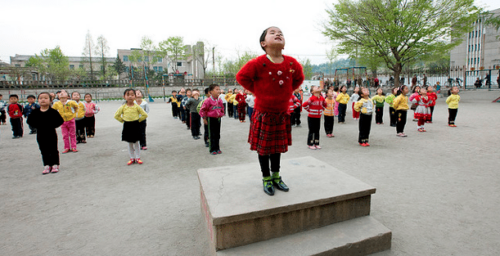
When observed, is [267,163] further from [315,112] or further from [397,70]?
[397,70]

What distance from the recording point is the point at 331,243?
273 cm

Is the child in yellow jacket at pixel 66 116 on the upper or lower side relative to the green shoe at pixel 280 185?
upper

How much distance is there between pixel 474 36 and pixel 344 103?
6496 cm

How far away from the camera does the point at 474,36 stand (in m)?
57.4

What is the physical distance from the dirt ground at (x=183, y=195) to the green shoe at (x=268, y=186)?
0.26 ft

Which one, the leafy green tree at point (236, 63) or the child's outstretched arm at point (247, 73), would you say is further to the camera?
the leafy green tree at point (236, 63)

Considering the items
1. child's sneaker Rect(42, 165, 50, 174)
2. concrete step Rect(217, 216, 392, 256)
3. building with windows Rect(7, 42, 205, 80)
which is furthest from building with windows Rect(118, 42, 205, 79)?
concrete step Rect(217, 216, 392, 256)

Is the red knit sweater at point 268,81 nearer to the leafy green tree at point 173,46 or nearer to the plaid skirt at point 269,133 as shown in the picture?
the plaid skirt at point 269,133

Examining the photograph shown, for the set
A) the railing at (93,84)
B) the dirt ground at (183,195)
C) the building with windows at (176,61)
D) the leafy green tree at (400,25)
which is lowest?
the dirt ground at (183,195)

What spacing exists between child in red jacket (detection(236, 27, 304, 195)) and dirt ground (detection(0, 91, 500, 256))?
1.65 ft

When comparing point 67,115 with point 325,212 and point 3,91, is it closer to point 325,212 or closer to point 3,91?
point 325,212

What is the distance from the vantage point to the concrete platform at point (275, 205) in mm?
2643

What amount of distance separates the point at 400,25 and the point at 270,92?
20501 millimetres

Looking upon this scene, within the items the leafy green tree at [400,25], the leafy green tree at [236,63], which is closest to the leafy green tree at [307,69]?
the leafy green tree at [236,63]
